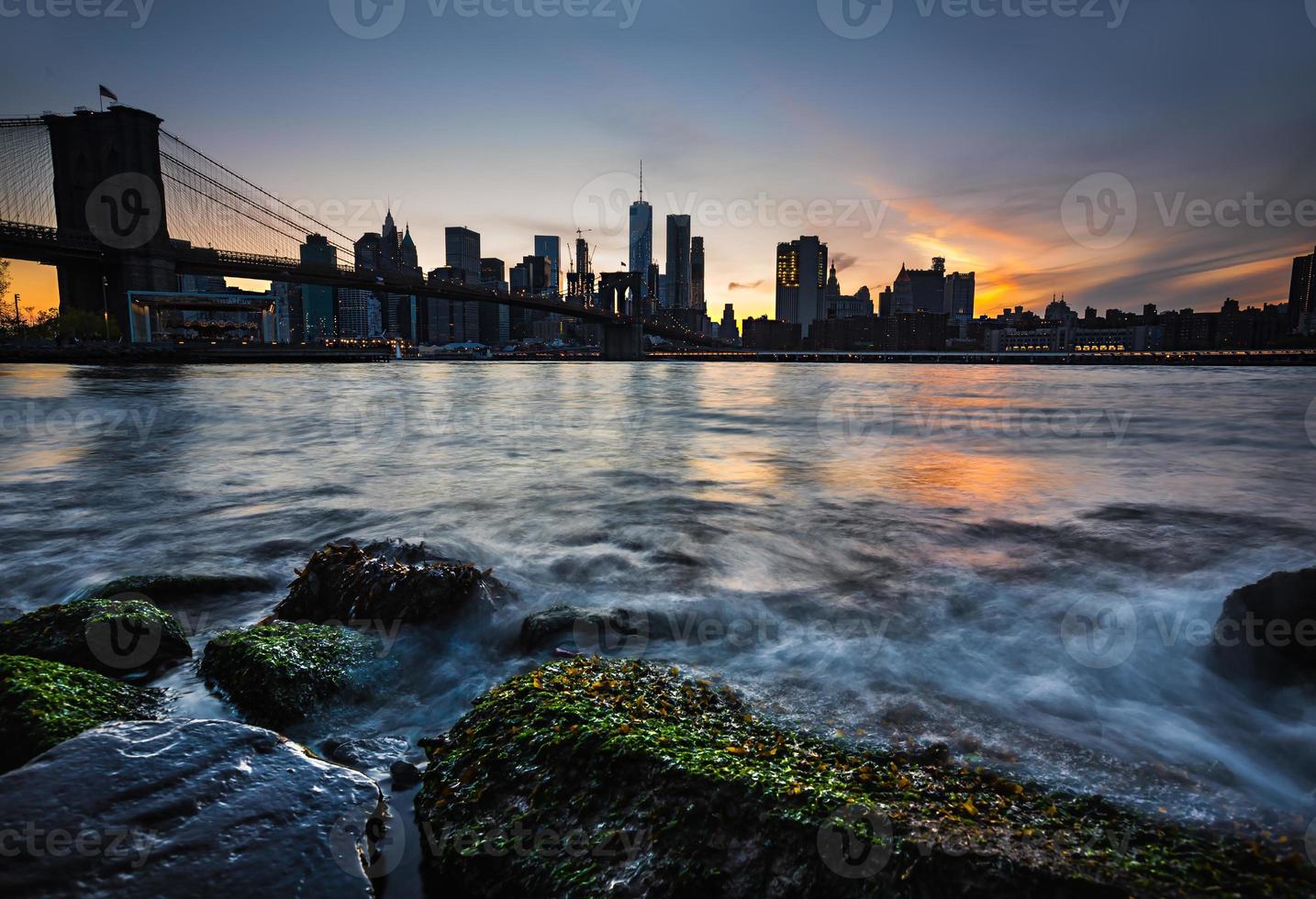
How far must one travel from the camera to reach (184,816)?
220 centimetres

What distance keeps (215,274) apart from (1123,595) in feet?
245

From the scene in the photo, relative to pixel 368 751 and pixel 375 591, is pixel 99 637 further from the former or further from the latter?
pixel 368 751

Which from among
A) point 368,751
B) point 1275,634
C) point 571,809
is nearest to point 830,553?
point 1275,634

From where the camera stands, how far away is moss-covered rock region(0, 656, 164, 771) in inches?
106

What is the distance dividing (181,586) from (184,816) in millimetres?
3835

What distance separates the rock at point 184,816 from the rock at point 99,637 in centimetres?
153

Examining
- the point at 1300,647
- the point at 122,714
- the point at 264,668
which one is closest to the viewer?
the point at 122,714

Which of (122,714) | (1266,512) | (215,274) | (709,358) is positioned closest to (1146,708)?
(122,714)

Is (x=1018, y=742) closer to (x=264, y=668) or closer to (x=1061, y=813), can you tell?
A: (x=1061, y=813)

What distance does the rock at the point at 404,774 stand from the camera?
9.62 feet

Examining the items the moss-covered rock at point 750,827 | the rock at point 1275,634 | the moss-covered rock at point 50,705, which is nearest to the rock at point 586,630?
the moss-covered rock at point 750,827

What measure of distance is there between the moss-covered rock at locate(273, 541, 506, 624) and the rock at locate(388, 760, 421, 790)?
1629 millimetres

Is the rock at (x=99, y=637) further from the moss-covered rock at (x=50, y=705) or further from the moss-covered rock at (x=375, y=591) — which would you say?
the moss-covered rock at (x=375, y=591)

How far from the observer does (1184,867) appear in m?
1.97
